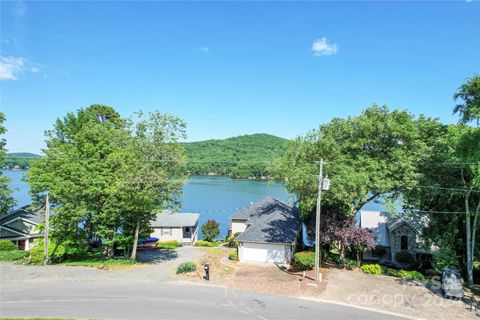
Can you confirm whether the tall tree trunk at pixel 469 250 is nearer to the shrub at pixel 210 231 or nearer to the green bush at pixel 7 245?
the shrub at pixel 210 231

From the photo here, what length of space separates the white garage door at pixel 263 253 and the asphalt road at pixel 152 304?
27.2 feet

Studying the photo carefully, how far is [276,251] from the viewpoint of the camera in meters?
27.9

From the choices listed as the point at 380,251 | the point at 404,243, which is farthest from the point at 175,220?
the point at 404,243

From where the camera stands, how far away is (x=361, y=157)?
77.6 feet

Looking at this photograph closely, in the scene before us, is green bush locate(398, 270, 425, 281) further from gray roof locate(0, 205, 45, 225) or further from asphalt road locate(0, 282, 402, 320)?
gray roof locate(0, 205, 45, 225)

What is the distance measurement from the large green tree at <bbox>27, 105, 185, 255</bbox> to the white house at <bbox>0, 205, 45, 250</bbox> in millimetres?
10570

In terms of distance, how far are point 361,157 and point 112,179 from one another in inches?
788

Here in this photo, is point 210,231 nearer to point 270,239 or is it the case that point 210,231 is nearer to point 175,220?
point 175,220

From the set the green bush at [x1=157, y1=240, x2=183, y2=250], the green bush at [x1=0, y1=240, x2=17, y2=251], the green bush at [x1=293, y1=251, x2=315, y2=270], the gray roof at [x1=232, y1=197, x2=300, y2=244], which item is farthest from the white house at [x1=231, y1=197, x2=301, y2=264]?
the green bush at [x1=0, y1=240, x2=17, y2=251]

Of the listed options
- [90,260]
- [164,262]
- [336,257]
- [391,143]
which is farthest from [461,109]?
[90,260]

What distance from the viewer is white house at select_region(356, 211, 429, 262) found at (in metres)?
30.8

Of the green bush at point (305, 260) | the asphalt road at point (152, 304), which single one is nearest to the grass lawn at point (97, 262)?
the asphalt road at point (152, 304)

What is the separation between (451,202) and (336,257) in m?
10.2

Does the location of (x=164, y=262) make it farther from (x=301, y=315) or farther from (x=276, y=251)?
(x=301, y=315)
